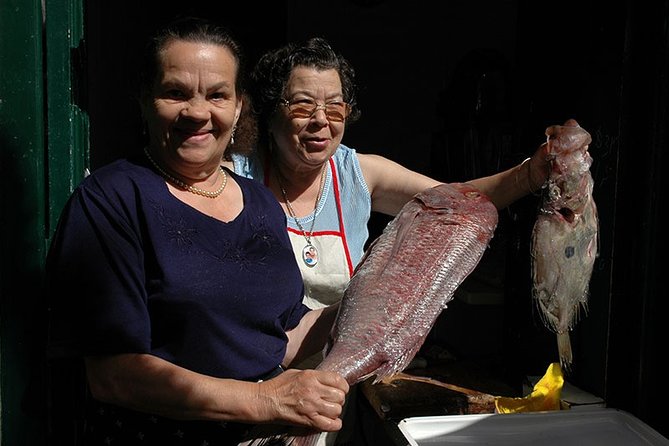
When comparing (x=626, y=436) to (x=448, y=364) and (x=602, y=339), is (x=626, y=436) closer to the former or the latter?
(x=602, y=339)

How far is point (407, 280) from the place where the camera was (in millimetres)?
1970

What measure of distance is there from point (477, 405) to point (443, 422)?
87 centimetres

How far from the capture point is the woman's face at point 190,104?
184cm

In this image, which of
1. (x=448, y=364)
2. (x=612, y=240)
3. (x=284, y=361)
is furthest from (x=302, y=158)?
(x=448, y=364)

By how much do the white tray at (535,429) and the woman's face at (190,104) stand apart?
128cm

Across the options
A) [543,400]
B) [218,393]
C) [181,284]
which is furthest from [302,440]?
[543,400]

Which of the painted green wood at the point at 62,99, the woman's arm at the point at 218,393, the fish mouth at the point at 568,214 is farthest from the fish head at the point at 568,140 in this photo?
the painted green wood at the point at 62,99

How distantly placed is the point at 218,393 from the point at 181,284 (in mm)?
303

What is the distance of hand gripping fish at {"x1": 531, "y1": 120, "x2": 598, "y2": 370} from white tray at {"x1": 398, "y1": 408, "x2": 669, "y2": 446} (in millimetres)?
555

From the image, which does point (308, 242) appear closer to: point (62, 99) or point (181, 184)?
point (181, 184)

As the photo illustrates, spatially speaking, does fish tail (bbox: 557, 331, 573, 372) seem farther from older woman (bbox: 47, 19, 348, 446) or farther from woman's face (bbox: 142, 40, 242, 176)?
woman's face (bbox: 142, 40, 242, 176)

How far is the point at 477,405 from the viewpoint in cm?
327

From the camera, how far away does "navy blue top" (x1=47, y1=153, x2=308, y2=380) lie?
163 cm

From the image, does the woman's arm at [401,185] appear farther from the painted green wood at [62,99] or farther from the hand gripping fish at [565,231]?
the painted green wood at [62,99]
